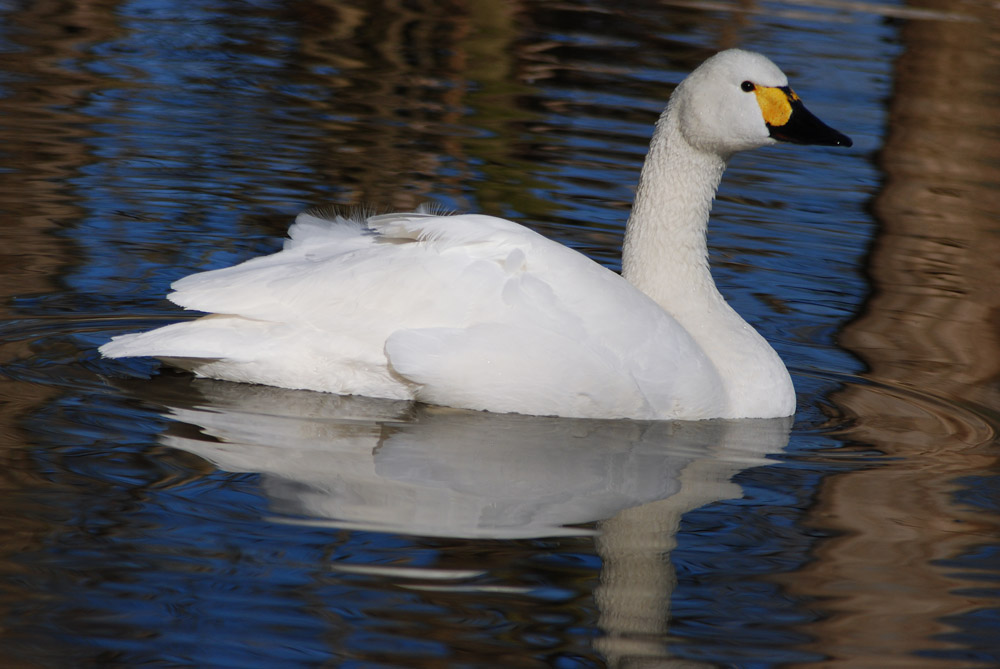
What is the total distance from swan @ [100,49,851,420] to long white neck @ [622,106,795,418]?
2.1 inches

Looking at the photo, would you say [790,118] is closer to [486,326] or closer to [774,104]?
[774,104]

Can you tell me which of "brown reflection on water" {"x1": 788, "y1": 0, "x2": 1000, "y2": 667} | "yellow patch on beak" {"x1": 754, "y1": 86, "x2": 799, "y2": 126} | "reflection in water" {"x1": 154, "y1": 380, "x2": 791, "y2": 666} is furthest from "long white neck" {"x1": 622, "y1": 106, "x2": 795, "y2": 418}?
"brown reflection on water" {"x1": 788, "y1": 0, "x2": 1000, "y2": 667}

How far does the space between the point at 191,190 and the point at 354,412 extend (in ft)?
11.8

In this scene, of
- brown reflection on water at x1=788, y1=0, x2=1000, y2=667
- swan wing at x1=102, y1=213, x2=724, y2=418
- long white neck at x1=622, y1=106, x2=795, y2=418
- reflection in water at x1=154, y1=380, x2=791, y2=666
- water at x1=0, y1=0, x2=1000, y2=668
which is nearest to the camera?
water at x1=0, y1=0, x2=1000, y2=668

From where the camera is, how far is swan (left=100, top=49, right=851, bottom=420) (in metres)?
5.41

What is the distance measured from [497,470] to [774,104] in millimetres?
2038

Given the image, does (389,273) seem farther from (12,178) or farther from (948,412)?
(12,178)

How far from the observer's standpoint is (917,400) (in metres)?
6.26

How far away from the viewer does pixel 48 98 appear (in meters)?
10.5

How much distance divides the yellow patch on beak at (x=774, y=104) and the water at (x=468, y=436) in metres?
1.21

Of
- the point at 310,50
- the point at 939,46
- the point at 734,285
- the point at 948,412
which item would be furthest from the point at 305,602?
the point at 939,46

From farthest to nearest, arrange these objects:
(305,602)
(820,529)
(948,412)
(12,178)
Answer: (12,178), (948,412), (820,529), (305,602)

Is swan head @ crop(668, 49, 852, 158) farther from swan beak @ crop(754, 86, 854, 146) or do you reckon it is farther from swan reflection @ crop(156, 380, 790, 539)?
swan reflection @ crop(156, 380, 790, 539)

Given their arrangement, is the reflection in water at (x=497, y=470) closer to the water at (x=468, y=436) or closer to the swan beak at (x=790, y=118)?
the water at (x=468, y=436)
